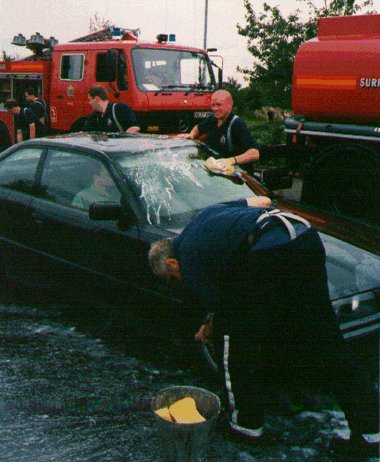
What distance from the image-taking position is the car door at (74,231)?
190 inches

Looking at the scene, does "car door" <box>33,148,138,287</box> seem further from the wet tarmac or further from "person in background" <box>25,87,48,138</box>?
"person in background" <box>25,87,48,138</box>

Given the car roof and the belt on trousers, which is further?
the car roof

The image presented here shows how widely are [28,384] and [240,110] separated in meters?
20.8

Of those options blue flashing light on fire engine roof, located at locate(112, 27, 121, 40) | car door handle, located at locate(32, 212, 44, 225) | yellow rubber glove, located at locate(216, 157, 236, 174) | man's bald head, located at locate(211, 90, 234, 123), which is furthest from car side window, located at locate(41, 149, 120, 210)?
blue flashing light on fire engine roof, located at locate(112, 27, 121, 40)

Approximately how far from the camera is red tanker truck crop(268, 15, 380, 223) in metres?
7.78

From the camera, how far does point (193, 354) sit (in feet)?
14.3

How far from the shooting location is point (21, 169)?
591 centimetres

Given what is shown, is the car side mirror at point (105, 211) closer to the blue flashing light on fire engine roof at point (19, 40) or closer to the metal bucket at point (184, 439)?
the metal bucket at point (184, 439)

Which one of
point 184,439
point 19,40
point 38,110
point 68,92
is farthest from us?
point 19,40

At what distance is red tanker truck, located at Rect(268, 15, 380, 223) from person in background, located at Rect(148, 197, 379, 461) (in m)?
4.68

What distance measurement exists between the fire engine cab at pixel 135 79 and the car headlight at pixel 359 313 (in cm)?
772

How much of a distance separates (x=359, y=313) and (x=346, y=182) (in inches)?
170

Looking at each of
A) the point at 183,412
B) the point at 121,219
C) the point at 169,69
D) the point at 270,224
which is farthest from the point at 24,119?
the point at 183,412

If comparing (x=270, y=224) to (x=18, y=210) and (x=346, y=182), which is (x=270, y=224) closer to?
(x=18, y=210)
